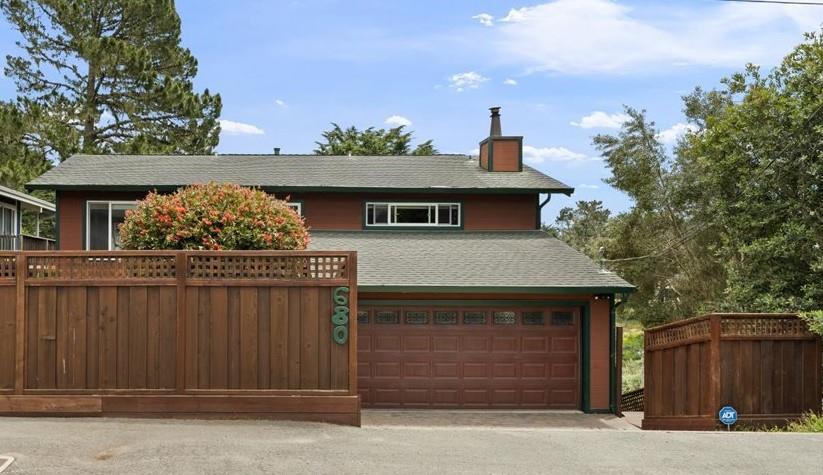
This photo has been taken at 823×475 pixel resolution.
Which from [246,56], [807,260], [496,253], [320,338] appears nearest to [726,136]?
[807,260]

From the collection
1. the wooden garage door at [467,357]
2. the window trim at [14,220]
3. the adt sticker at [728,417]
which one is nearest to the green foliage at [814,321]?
the adt sticker at [728,417]

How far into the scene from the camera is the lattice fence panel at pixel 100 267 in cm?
1002

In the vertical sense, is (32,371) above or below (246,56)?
below

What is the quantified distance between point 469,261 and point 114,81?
77.8 ft

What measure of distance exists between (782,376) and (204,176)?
12.9 metres

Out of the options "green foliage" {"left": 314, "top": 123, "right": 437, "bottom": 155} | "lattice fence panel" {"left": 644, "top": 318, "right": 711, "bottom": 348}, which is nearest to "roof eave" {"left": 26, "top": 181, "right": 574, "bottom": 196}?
"lattice fence panel" {"left": 644, "top": 318, "right": 711, "bottom": 348}

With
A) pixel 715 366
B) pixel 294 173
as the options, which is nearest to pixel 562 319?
pixel 715 366

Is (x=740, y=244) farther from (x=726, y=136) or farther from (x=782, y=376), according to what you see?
(x=782, y=376)

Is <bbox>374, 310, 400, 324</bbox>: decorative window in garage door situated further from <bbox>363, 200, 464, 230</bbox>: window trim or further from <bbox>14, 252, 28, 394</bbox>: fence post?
<bbox>14, 252, 28, 394</bbox>: fence post

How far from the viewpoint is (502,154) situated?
64.5ft

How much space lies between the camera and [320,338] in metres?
9.98

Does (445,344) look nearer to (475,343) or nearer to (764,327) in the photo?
(475,343)

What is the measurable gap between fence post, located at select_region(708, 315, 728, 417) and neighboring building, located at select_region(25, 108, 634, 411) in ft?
9.43

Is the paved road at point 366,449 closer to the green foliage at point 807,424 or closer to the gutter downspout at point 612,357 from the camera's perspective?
the green foliage at point 807,424
